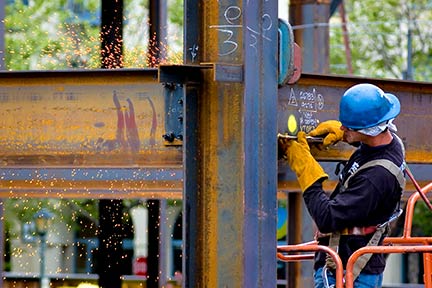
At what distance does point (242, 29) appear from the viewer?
21.0 ft

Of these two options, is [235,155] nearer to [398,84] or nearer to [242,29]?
[242,29]

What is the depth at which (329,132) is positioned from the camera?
700 cm

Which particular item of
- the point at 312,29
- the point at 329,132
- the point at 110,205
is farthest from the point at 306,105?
the point at 312,29

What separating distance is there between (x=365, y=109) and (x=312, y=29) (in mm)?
11140

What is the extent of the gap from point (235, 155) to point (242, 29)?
627 mm

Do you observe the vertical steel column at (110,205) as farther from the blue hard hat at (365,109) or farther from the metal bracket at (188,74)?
the blue hard hat at (365,109)

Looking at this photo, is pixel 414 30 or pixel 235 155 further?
pixel 414 30

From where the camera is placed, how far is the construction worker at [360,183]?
648 centimetres

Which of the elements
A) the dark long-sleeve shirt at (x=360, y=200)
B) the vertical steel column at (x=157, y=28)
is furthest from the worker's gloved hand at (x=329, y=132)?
→ the vertical steel column at (x=157, y=28)

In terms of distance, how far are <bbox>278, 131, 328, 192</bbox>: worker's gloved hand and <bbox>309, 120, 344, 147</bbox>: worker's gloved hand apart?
254 mm

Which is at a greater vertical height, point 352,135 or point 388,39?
point 388,39

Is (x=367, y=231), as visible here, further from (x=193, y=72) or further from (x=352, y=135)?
(x=193, y=72)

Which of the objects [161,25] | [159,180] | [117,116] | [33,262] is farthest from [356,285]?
[33,262]

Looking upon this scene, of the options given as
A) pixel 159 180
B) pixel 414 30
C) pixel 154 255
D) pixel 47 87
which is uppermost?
pixel 414 30
